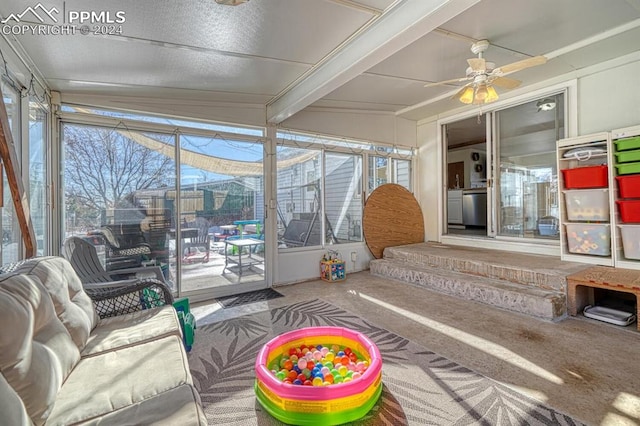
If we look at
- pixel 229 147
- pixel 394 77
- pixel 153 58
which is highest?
pixel 394 77

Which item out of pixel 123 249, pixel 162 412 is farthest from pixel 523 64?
pixel 123 249

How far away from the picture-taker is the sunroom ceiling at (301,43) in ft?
7.18

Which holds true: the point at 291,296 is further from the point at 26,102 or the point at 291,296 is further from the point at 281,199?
the point at 26,102

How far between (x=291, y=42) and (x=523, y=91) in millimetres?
3756

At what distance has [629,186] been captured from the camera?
328 centimetres

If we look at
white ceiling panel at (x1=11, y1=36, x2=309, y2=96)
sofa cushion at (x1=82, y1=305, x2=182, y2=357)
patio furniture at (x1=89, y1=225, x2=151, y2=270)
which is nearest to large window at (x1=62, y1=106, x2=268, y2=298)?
patio furniture at (x1=89, y1=225, x2=151, y2=270)

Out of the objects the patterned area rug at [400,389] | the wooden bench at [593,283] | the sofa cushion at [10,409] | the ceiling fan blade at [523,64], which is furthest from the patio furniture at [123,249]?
the wooden bench at [593,283]

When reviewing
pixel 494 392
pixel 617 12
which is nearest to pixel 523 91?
pixel 617 12

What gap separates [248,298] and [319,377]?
2335 mm

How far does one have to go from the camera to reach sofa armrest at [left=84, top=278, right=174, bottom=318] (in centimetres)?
225

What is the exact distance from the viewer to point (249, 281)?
4.36 m

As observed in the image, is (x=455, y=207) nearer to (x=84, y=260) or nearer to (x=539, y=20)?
(x=539, y=20)

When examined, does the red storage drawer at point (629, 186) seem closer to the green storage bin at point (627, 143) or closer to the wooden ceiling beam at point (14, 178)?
the green storage bin at point (627, 143)

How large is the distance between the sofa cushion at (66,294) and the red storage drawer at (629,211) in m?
4.96
